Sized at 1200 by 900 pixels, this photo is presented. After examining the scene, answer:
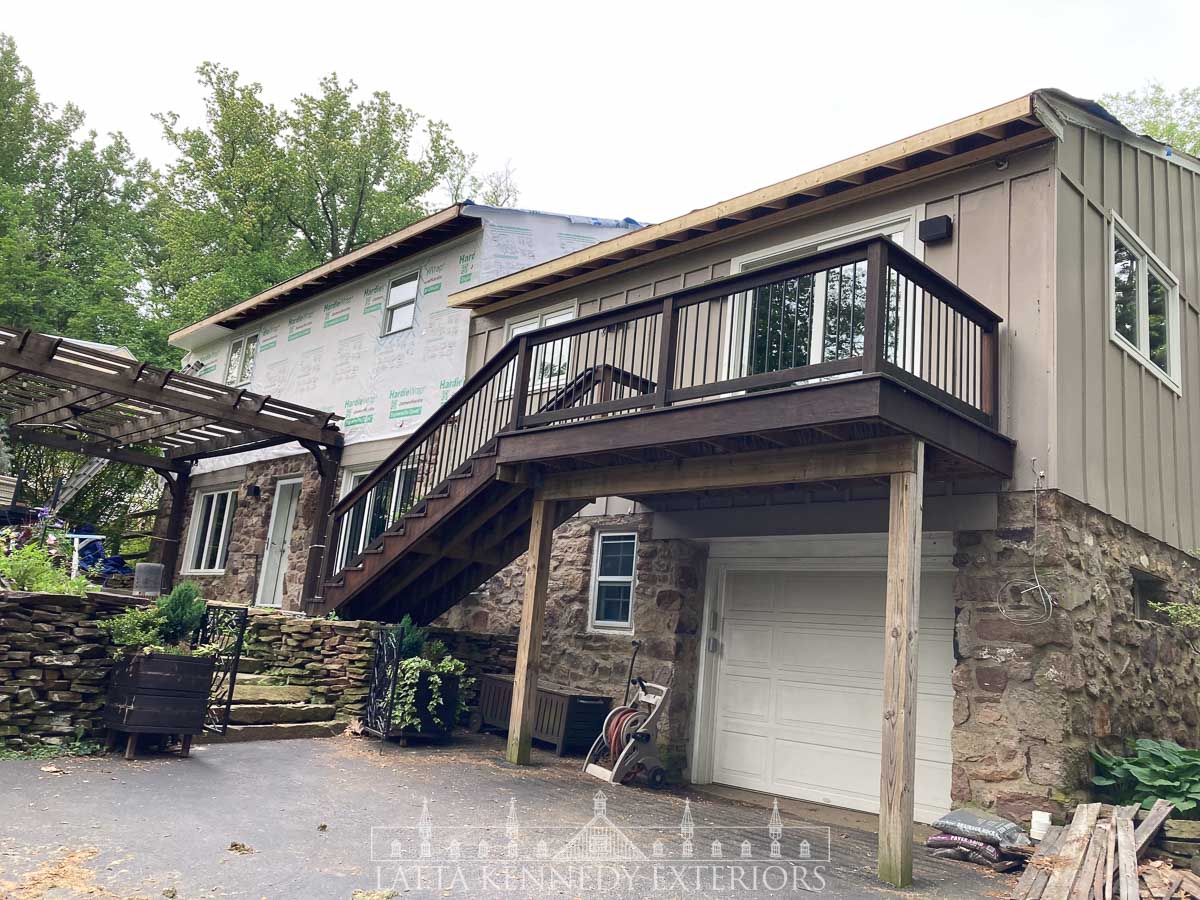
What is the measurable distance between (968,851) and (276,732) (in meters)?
5.49

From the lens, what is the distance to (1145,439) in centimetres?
759

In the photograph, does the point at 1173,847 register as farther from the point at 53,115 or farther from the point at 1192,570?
the point at 53,115

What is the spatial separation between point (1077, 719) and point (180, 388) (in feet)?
31.7

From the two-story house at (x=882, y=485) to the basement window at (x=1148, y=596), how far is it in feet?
0.11

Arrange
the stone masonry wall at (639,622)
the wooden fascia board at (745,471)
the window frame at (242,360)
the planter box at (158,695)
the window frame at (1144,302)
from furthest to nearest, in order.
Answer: the window frame at (242,360), the stone masonry wall at (639,622), the window frame at (1144,302), the planter box at (158,695), the wooden fascia board at (745,471)

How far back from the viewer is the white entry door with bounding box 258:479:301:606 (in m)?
13.5

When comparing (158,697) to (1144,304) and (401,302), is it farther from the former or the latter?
(1144,304)

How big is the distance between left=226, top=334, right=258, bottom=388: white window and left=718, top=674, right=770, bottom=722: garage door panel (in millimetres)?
11175

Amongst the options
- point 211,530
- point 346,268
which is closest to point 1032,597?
point 346,268

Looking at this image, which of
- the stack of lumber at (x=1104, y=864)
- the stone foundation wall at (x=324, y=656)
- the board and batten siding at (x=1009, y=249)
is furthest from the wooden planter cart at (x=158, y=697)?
the board and batten siding at (x=1009, y=249)

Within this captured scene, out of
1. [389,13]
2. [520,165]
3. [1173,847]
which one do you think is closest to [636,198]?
[520,165]

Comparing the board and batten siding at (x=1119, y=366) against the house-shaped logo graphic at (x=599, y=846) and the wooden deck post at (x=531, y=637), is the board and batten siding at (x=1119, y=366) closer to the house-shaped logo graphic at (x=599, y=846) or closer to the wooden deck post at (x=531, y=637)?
the house-shaped logo graphic at (x=599, y=846)

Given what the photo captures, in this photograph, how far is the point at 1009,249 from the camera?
6.79m

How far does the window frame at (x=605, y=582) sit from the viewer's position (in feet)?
28.4
